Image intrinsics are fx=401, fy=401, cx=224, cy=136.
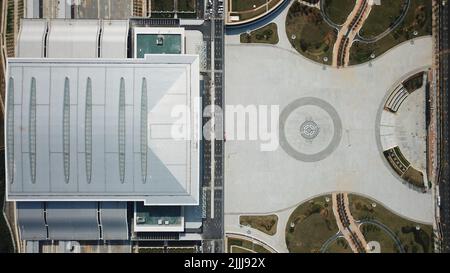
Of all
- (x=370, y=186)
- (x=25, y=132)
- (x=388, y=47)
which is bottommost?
(x=370, y=186)

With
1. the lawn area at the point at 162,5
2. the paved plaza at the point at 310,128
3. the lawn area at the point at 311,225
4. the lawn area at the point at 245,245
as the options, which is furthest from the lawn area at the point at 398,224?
the lawn area at the point at 162,5

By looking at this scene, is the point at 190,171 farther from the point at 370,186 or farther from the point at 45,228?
the point at 370,186

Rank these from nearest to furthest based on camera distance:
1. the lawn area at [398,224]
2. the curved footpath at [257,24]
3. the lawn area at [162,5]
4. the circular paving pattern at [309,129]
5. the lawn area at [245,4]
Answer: the lawn area at [162,5] → the lawn area at [245,4] → the curved footpath at [257,24] → the lawn area at [398,224] → the circular paving pattern at [309,129]

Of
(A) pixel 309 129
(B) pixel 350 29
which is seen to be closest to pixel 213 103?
(A) pixel 309 129

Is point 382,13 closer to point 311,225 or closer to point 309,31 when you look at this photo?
point 309,31

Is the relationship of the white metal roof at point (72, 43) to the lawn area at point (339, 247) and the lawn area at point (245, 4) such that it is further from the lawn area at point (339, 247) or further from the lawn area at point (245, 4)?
the lawn area at point (339, 247)

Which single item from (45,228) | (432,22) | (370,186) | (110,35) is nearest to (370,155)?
(370,186)

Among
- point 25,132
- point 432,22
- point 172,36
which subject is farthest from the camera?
point 432,22
